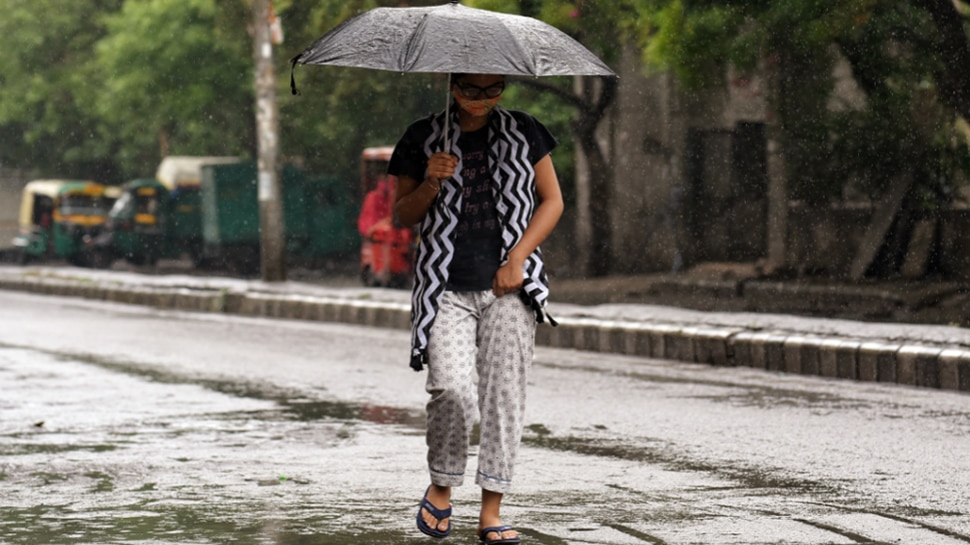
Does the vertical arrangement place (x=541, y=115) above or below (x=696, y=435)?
above

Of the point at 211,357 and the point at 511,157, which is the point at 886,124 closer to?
the point at 211,357

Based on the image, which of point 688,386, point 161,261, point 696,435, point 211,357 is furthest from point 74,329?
point 161,261

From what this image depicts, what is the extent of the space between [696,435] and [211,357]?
6.07m

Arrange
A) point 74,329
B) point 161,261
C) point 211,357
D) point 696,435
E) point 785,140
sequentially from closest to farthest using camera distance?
point 696,435 → point 211,357 → point 74,329 → point 785,140 → point 161,261

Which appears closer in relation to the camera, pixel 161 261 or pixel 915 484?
pixel 915 484

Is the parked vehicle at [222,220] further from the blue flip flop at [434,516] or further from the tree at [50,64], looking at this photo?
the blue flip flop at [434,516]

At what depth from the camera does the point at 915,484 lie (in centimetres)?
696

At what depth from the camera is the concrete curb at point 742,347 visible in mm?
11078

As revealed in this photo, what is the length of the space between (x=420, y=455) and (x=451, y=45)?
294 centimetres

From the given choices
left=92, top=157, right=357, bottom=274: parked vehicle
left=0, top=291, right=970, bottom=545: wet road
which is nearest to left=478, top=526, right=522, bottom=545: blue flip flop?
left=0, top=291, right=970, bottom=545: wet road

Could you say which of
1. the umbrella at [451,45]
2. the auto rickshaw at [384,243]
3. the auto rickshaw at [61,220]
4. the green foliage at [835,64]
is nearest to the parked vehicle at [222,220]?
the auto rickshaw at [61,220]

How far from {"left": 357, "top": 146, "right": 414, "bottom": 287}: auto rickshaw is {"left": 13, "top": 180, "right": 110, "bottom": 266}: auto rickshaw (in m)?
14.8

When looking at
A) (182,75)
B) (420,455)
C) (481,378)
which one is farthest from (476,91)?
(182,75)

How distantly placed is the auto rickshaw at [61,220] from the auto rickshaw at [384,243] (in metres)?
14.8
